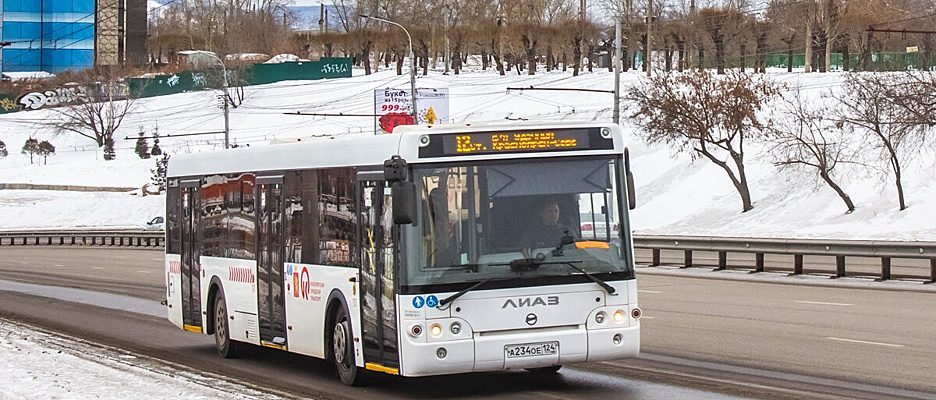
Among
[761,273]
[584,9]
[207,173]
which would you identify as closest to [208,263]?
[207,173]

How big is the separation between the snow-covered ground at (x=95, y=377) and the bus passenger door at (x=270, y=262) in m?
0.83

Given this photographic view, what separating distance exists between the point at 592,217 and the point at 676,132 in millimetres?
45512

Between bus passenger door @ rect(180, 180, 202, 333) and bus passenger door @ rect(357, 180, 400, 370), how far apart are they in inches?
204

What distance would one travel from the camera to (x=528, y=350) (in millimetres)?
11797

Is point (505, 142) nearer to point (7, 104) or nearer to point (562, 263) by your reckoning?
point (562, 263)

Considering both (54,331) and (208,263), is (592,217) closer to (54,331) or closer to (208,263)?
(208,263)

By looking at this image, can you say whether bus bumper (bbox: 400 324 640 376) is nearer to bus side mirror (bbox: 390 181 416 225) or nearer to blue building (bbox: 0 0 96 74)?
bus side mirror (bbox: 390 181 416 225)

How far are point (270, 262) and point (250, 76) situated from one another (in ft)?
340

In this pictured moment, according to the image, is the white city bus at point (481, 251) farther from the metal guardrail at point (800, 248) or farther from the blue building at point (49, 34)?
the blue building at point (49, 34)

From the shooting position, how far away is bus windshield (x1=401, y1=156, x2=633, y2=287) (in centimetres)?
1180

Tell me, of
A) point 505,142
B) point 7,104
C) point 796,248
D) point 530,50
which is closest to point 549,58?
point 530,50

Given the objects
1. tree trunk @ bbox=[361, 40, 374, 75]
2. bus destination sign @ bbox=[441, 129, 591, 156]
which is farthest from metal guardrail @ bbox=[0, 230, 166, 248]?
tree trunk @ bbox=[361, 40, 374, 75]

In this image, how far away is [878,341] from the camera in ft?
50.5

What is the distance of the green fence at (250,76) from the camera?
115188 millimetres
